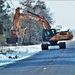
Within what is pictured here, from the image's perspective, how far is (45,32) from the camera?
154 feet

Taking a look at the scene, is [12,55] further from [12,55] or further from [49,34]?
[49,34]

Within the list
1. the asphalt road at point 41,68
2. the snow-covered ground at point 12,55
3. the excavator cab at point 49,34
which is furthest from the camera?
the excavator cab at point 49,34

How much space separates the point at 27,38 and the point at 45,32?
5921cm

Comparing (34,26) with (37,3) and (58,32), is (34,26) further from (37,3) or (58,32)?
(58,32)

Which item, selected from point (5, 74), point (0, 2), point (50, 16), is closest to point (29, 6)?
point (0, 2)

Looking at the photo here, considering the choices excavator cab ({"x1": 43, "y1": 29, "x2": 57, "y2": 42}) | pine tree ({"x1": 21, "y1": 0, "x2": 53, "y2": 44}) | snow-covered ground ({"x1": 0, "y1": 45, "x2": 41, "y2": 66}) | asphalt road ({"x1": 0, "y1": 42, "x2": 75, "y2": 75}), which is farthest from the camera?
pine tree ({"x1": 21, "y1": 0, "x2": 53, "y2": 44})

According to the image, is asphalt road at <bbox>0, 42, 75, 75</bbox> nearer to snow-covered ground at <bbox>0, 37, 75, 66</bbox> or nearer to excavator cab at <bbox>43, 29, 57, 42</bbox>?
snow-covered ground at <bbox>0, 37, 75, 66</bbox>

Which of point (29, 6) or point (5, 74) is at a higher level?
point (29, 6)

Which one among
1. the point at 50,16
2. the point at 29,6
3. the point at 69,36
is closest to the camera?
the point at 69,36

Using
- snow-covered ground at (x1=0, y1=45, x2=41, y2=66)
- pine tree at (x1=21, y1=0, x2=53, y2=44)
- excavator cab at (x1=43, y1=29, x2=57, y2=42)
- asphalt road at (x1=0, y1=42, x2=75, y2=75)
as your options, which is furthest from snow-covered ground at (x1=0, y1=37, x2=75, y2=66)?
pine tree at (x1=21, y1=0, x2=53, y2=44)

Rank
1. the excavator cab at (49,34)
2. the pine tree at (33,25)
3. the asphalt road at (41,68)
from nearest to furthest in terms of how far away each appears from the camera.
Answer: the asphalt road at (41,68) → the excavator cab at (49,34) → the pine tree at (33,25)

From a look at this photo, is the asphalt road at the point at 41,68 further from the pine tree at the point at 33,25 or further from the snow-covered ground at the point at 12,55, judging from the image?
the pine tree at the point at 33,25

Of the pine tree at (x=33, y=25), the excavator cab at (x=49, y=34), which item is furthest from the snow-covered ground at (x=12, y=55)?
the pine tree at (x=33, y=25)

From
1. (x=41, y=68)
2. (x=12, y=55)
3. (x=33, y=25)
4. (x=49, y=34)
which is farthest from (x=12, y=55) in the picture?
(x=33, y=25)
